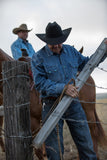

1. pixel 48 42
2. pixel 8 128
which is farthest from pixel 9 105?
pixel 48 42

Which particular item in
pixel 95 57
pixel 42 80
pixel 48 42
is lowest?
pixel 42 80

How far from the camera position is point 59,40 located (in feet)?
8.41

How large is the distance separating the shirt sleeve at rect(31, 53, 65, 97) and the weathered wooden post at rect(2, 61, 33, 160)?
0.30 metres

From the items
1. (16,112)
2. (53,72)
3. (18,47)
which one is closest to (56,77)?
(53,72)

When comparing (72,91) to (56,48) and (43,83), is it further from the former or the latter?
(56,48)

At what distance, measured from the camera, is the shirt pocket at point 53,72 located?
265cm

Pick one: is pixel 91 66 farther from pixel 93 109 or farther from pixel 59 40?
pixel 93 109

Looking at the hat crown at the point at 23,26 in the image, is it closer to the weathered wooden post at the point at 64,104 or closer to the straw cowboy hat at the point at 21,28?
the straw cowboy hat at the point at 21,28

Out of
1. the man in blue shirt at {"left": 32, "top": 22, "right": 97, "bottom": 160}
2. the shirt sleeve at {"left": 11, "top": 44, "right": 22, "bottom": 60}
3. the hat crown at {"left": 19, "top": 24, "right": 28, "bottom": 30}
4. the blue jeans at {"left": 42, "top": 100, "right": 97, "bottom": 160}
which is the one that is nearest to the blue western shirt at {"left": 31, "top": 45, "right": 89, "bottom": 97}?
the man in blue shirt at {"left": 32, "top": 22, "right": 97, "bottom": 160}

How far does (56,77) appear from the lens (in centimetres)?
266

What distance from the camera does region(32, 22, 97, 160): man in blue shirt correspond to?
258 centimetres

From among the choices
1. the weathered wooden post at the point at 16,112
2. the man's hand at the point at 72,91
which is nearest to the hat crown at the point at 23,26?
the weathered wooden post at the point at 16,112

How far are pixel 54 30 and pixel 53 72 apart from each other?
0.49 metres

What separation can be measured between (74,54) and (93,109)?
252cm
